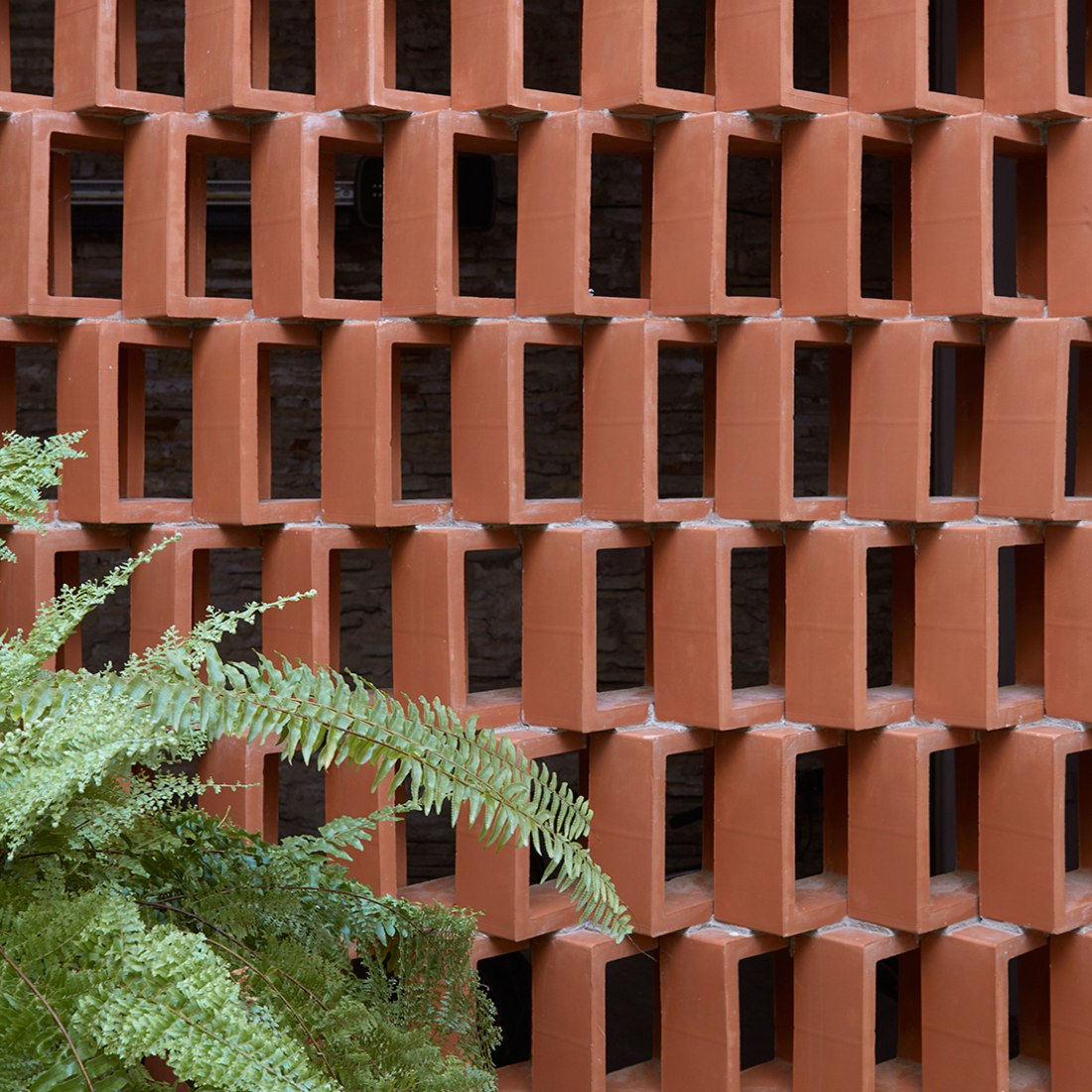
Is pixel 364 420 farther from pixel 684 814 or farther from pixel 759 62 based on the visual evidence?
pixel 684 814

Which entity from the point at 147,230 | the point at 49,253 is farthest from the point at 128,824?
the point at 49,253

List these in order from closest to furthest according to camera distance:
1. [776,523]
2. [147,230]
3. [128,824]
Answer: [128,824] < [147,230] < [776,523]

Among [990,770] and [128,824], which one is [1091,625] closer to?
[990,770]

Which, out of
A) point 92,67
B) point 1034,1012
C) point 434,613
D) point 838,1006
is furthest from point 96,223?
point 1034,1012

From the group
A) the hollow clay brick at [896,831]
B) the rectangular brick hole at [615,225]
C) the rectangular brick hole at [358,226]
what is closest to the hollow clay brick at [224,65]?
the hollow clay brick at [896,831]

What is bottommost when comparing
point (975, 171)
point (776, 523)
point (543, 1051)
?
point (543, 1051)

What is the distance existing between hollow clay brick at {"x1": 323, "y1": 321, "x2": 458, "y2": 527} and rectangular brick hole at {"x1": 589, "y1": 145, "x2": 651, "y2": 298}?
8.43 ft

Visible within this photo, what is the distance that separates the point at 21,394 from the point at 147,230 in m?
2.66

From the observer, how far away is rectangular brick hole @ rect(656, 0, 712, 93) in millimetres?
4105

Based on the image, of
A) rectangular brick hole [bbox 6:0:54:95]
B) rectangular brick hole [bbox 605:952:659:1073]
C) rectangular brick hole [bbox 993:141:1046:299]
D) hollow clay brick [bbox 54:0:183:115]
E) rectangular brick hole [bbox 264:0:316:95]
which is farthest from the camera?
rectangular brick hole [bbox 264:0:316:95]

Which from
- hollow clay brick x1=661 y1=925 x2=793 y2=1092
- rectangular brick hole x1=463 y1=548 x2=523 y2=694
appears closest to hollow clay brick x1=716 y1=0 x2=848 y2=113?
hollow clay brick x1=661 y1=925 x2=793 y2=1092

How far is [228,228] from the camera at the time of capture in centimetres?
389

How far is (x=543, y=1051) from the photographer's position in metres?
1.76

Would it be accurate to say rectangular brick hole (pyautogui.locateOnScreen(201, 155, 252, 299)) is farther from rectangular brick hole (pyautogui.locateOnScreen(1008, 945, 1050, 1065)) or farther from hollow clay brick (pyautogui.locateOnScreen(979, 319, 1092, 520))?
rectangular brick hole (pyautogui.locateOnScreen(1008, 945, 1050, 1065))
